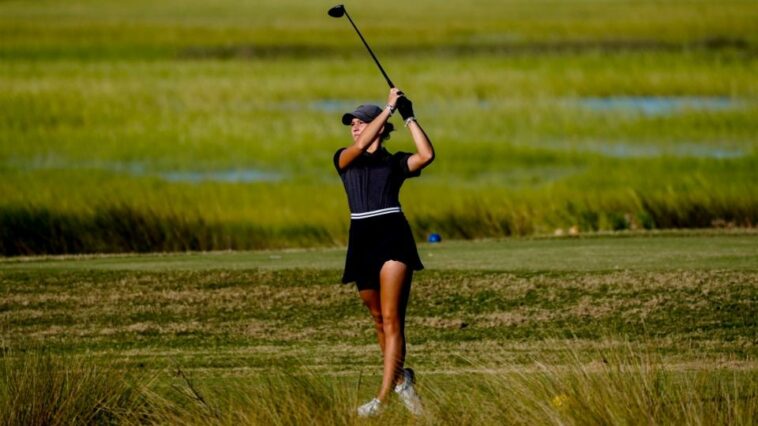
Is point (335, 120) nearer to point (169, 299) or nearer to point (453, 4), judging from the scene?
point (169, 299)

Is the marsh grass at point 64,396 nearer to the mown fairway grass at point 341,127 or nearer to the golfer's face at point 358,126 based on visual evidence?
the golfer's face at point 358,126

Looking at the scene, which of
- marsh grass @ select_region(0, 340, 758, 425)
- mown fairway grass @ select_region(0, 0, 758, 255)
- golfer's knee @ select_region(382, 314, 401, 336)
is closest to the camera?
marsh grass @ select_region(0, 340, 758, 425)

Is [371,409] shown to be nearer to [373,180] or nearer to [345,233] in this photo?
[373,180]

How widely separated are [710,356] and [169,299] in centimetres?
566

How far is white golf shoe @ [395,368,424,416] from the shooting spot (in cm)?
1003

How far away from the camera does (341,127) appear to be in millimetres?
37406

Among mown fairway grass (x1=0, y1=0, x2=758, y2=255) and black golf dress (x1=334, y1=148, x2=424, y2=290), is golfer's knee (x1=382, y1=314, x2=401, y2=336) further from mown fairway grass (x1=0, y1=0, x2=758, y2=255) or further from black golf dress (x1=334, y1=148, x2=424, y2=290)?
mown fairway grass (x1=0, y1=0, x2=758, y2=255)

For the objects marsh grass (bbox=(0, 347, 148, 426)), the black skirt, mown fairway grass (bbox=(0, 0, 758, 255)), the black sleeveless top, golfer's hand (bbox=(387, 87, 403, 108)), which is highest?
golfer's hand (bbox=(387, 87, 403, 108))

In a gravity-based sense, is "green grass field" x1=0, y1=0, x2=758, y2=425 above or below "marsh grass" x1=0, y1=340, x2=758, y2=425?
below

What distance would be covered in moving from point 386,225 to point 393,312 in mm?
511

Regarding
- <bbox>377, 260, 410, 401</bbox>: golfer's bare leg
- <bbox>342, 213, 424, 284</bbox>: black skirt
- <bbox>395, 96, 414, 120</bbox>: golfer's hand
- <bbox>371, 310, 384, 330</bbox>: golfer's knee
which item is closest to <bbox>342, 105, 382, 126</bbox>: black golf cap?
Answer: <bbox>395, 96, 414, 120</bbox>: golfer's hand

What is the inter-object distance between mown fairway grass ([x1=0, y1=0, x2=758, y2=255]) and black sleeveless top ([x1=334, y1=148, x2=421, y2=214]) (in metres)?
13.3

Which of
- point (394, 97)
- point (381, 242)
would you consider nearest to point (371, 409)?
point (381, 242)

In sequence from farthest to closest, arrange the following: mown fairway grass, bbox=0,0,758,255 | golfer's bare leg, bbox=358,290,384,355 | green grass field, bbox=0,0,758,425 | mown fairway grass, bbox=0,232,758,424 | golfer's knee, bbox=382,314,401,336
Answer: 1. mown fairway grass, bbox=0,0,758,255
2. green grass field, bbox=0,0,758,425
3. golfer's bare leg, bbox=358,290,384,355
4. golfer's knee, bbox=382,314,401,336
5. mown fairway grass, bbox=0,232,758,424
